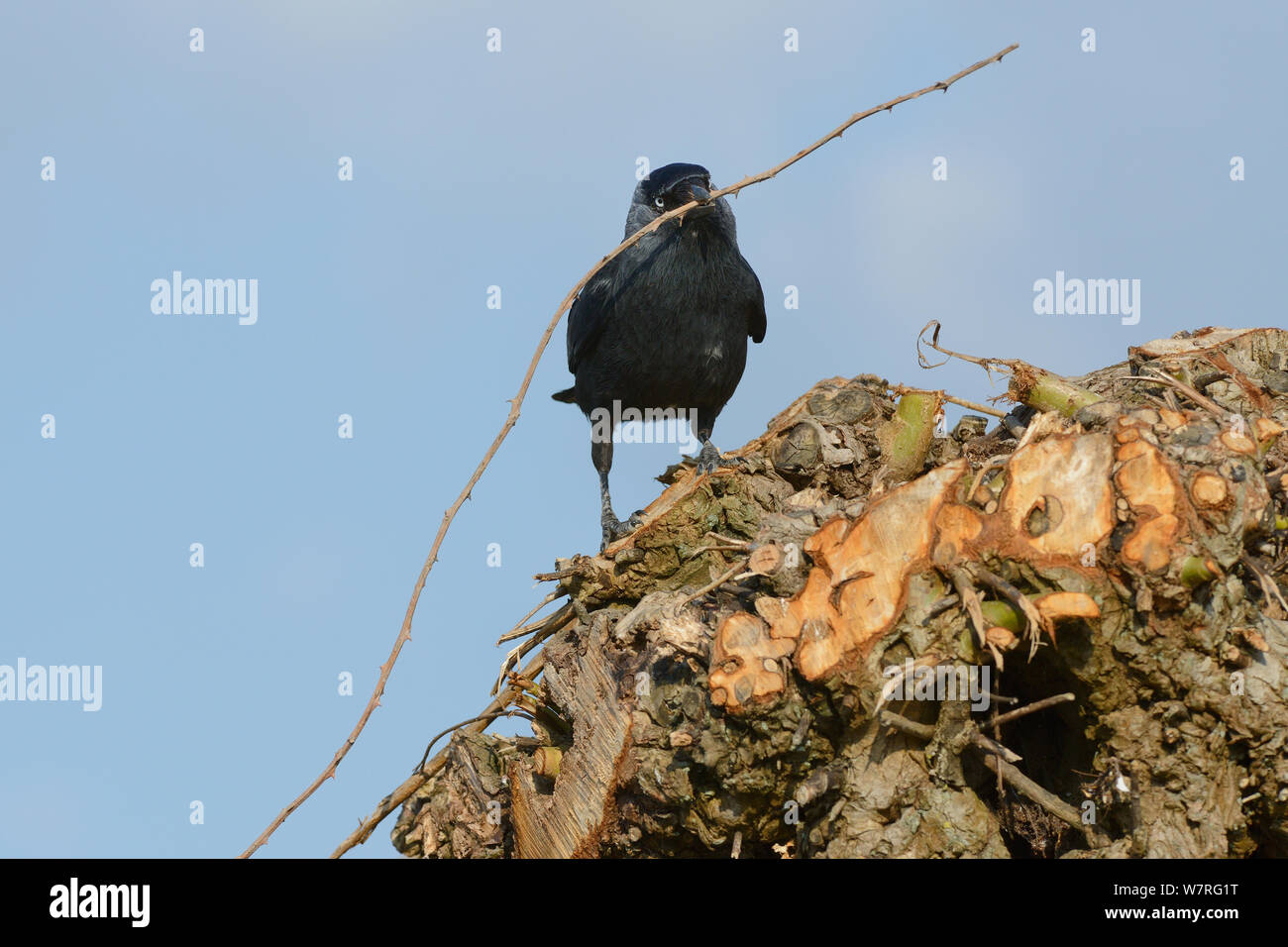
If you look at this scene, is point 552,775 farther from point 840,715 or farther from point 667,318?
point 667,318

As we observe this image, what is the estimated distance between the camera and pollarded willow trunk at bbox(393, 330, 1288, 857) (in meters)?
3.18

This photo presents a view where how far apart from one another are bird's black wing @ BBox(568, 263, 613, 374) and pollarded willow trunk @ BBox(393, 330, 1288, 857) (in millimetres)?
2889

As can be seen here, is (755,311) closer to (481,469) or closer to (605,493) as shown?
(605,493)

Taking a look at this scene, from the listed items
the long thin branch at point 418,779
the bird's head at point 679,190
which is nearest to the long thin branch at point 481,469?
the long thin branch at point 418,779

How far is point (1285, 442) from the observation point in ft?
14.3

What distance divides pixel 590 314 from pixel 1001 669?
155 inches

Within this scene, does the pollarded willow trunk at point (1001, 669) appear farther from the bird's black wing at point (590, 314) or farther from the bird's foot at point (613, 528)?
the bird's black wing at point (590, 314)

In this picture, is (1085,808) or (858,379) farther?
(858,379)

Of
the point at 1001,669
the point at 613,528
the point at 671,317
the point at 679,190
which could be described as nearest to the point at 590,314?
the point at 671,317

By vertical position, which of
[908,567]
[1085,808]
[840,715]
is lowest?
[1085,808]

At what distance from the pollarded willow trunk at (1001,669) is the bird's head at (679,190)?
281 centimetres
